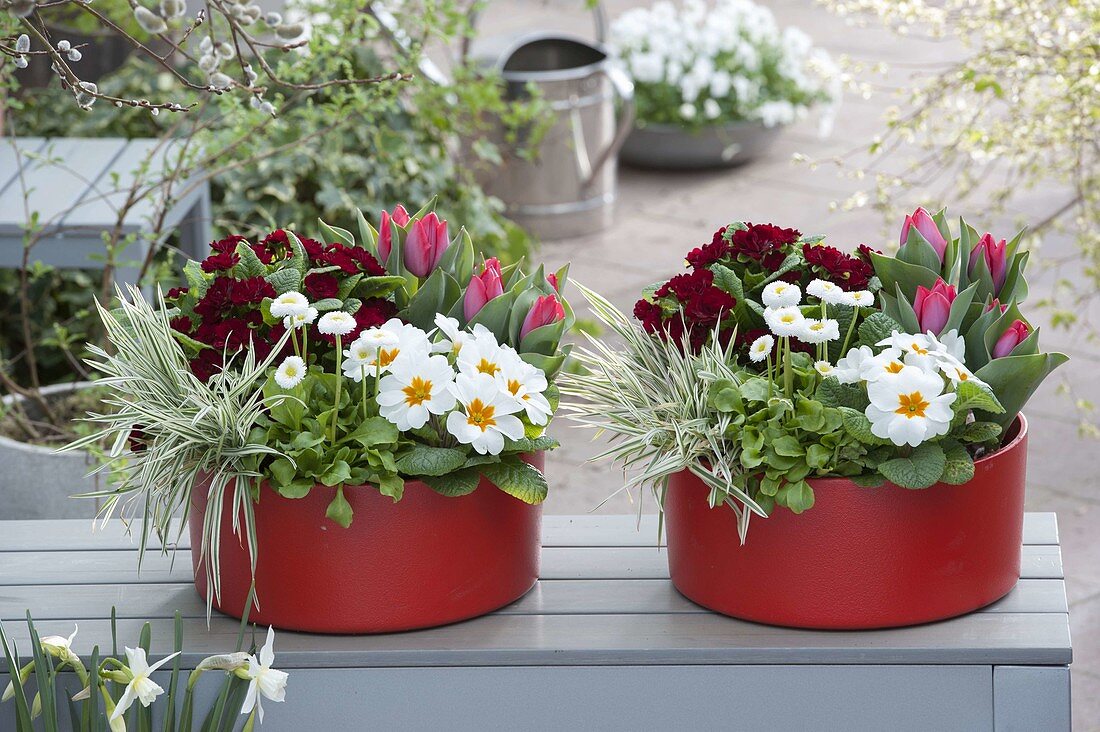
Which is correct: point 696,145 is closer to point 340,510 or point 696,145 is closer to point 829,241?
point 829,241

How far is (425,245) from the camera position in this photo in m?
1.38

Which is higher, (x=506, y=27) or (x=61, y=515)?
(x=506, y=27)

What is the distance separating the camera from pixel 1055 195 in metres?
4.72

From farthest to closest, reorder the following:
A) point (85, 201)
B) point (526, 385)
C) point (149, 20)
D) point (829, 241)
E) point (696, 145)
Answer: point (696, 145), point (829, 241), point (85, 201), point (526, 385), point (149, 20)

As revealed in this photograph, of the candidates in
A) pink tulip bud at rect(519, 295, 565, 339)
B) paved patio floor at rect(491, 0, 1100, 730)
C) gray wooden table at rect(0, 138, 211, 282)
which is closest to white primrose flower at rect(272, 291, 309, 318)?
pink tulip bud at rect(519, 295, 565, 339)

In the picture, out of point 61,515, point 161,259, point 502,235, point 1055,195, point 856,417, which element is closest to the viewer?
point 856,417

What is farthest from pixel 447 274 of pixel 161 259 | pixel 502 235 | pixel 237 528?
pixel 502 235

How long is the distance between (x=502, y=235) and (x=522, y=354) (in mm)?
2277

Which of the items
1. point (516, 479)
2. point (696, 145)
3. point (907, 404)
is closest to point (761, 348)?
point (907, 404)

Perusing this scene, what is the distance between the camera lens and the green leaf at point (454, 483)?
1.22m

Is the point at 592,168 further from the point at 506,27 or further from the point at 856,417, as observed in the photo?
the point at 856,417

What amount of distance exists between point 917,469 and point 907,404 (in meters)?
0.06

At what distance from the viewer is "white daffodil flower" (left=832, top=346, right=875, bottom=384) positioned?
1.22 meters

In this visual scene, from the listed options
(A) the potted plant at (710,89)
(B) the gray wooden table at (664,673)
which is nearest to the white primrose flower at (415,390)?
(B) the gray wooden table at (664,673)
